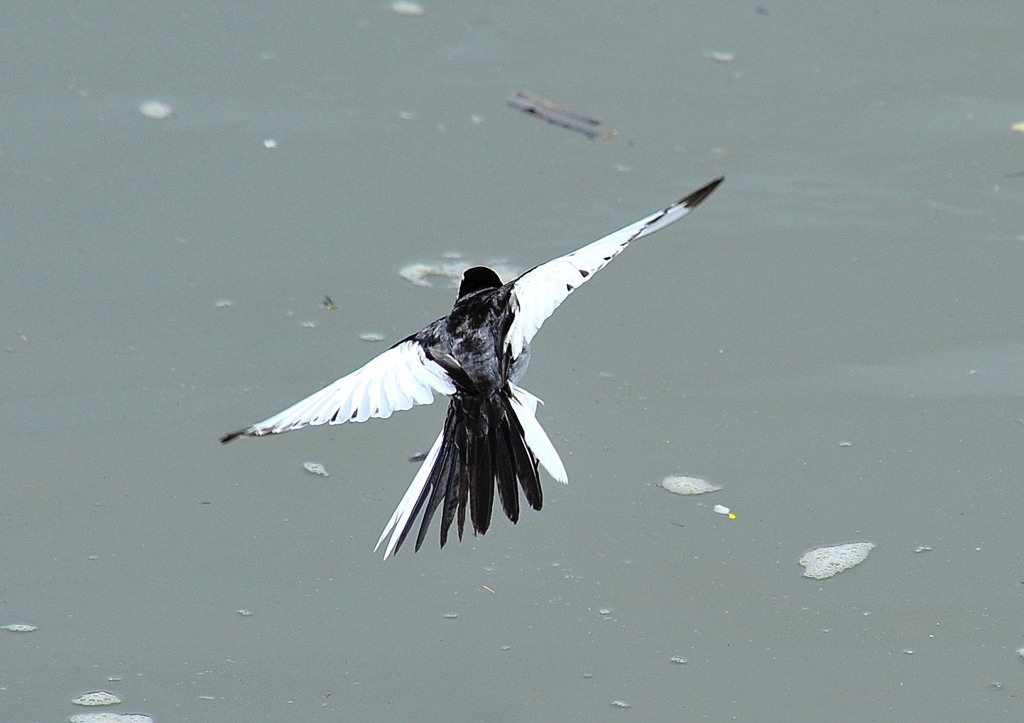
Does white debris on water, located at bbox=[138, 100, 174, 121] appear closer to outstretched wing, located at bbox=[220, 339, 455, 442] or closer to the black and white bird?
the black and white bird

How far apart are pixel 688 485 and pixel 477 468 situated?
784 mm

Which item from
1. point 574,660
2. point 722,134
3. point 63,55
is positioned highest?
point 63,55

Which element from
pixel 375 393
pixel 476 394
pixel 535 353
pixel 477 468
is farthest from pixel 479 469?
pixel 535 353

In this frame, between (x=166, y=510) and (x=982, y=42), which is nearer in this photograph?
(x=166, y=510)

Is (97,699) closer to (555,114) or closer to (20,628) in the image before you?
(20,628)

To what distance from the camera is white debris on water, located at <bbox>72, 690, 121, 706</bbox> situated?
3816 mm

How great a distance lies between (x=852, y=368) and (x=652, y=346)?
2.44 ft

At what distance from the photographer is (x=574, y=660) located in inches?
156

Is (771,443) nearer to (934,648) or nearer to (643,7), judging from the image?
(934,648)

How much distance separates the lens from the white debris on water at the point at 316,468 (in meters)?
4.66

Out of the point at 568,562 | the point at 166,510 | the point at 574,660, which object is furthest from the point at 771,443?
the point at 166,510

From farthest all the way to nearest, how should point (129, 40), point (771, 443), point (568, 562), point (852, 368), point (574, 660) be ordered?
point (129, 40) < point (852, 368) < point (771, 443) < point (568, 562) < point (574, 660)

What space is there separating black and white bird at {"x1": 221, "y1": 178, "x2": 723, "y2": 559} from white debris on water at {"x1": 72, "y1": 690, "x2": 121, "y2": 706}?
33.8 inches

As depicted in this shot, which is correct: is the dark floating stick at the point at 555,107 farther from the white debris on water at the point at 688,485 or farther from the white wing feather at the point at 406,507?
the white wing feather at the point at 406,507
